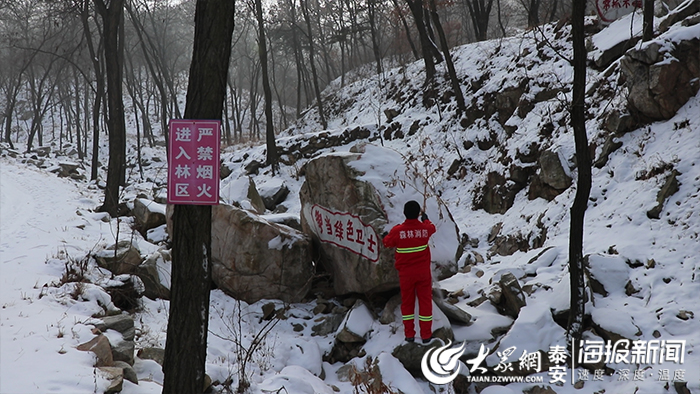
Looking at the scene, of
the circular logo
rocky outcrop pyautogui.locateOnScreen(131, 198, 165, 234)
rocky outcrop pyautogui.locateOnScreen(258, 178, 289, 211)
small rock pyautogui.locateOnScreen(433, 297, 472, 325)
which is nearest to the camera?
the circular logo

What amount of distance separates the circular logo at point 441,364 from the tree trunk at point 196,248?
9.49 feet

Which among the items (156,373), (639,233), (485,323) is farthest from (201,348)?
(639,233)

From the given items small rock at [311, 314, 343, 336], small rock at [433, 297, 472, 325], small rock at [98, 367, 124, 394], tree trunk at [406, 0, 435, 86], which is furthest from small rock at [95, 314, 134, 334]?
tree trunk at [406, 0, 435, 86]

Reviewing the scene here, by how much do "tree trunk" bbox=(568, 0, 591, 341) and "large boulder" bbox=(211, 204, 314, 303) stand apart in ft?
13.1

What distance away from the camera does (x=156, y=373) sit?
4453mm

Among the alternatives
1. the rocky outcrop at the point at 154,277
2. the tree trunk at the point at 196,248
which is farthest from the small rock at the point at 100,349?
the rocky outcrop at the point at 154,277

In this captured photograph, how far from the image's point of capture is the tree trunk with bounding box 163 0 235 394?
3.29 meters

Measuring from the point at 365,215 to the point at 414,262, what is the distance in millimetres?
1352

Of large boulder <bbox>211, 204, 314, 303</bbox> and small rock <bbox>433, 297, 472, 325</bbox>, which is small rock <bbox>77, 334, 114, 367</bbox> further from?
small rock <bbox>433, 297, 472, 325</bbox>

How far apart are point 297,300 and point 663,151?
21.6ft

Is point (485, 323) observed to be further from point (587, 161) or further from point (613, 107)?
point (613, 107)

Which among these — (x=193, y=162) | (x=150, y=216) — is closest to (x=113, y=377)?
(x=193, y=162)

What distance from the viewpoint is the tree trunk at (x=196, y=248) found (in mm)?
3285

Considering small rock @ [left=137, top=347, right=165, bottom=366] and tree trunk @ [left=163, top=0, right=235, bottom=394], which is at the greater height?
tree trunk @ [left=163, top=0, right=235, bottom=394]
